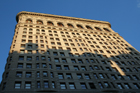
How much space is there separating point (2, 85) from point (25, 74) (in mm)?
4915

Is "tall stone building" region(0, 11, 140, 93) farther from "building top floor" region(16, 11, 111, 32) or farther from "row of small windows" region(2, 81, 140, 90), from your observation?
"building top floor" region(16, 11, 111, 32)

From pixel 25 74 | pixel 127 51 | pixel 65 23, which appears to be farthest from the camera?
pixel 65 23

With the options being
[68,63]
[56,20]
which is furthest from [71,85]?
[56,20]

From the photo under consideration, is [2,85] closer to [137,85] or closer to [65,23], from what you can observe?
[137,85]

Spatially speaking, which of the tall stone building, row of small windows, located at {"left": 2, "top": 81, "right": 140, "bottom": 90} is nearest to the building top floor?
the tall stone building

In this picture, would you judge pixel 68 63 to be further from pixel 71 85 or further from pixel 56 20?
pixel 56 20

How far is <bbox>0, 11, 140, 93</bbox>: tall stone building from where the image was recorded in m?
30.1

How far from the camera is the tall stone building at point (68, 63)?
98.7 feet

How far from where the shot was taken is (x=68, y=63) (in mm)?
37094

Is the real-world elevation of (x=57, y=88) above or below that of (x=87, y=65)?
below

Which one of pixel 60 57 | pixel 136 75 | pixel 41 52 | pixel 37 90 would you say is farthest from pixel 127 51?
pixel 37 90

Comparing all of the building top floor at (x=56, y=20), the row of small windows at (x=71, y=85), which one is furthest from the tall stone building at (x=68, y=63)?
the building top floor at (x=56, y=20)

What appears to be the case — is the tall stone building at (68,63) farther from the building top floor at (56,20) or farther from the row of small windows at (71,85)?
the building top floor at (56,20)

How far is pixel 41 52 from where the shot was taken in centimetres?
3841
